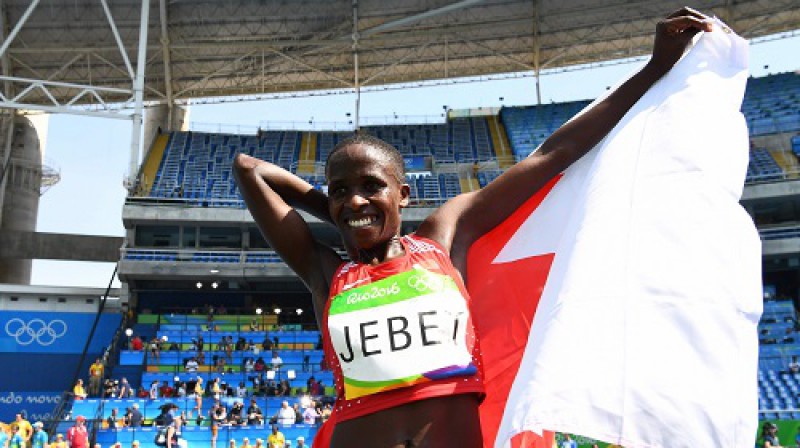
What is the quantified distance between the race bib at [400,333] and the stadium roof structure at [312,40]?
1090 inches

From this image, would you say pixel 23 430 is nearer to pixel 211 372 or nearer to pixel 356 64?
pixel 211 372

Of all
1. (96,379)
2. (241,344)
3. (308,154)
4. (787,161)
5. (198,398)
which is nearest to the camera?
(198,398)

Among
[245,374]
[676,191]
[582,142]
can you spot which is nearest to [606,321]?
[676,191]

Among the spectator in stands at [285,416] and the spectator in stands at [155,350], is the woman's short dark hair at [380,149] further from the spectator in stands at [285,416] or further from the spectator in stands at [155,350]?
the spectator in stands at [155,350]

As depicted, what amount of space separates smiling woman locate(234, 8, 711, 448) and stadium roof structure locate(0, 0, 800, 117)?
27117 mm

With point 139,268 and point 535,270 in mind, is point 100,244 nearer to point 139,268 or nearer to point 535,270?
point 139,268

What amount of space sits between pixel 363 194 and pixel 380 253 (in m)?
0.23

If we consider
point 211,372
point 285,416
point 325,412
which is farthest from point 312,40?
point 285,416

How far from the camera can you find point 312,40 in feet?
106

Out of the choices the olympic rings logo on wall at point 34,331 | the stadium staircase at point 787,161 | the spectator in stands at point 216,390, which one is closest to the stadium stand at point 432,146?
the stadium staircase at point 787,161

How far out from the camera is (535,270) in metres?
3.29

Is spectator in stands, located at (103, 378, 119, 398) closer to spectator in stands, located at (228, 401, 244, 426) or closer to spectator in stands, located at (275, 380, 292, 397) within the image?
spectator in stands, located at (228, 401, 244, 426)

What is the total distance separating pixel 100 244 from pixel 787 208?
86.6ft

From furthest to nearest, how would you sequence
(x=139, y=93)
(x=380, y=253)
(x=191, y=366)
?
(x=139, y=93)
(x=191, y=366)
(x=380, y=253)
